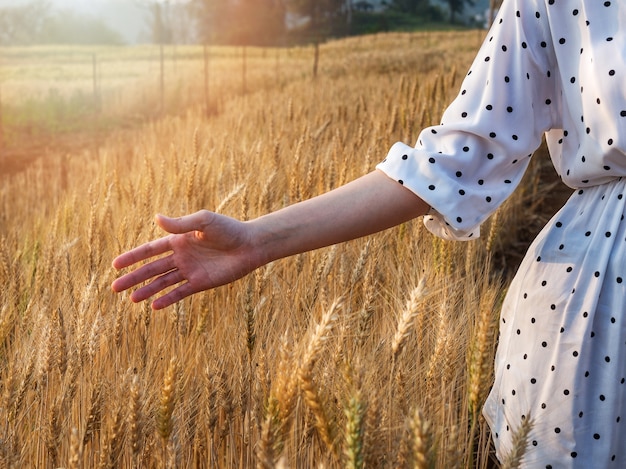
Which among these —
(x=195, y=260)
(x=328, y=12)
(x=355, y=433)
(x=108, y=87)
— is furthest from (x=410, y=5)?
(x=355, y=433)

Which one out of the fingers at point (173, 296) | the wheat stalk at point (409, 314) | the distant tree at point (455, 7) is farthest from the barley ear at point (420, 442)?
the distant tree at point (455, 7)

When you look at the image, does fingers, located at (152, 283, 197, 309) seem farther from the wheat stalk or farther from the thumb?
the wheat stalk

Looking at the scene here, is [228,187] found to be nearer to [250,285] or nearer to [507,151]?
[250,285]

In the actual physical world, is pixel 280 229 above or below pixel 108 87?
above

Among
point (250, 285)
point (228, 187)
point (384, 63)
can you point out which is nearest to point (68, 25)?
point (384, 63)

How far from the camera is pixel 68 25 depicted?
15.6 m

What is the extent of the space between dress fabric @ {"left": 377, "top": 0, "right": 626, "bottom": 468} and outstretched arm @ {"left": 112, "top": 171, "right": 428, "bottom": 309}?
0.04 meters

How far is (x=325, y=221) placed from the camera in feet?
3.41

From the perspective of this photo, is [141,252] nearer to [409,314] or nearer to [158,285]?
[158,285]

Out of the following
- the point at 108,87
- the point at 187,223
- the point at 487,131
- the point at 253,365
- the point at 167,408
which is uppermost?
the point at 487,131

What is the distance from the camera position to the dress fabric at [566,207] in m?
0.98

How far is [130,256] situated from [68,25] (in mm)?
16158

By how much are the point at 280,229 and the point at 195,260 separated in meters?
0.16

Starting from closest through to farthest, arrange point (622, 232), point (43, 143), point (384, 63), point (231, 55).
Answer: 1. point (622, 232)
2. point (43, 143)
3. point (384, 63)
4. point (231, 55)
